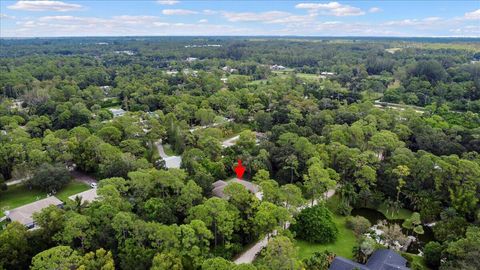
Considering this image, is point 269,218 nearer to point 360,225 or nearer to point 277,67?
point 360,225

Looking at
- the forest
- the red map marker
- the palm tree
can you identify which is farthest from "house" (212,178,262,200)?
the palm tree

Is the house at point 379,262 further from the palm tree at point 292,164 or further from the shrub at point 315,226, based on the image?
the palm tree at point 292,164

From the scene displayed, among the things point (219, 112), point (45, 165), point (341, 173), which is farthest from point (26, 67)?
point (341, 173)

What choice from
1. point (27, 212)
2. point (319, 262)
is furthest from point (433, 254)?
point (27, 212)

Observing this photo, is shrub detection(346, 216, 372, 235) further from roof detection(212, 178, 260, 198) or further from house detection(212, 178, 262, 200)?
house detection(212, 178, 262, 200)

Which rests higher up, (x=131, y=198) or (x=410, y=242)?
(x=131, y=198)

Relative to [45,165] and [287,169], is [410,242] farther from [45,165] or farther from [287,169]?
[45,165]
